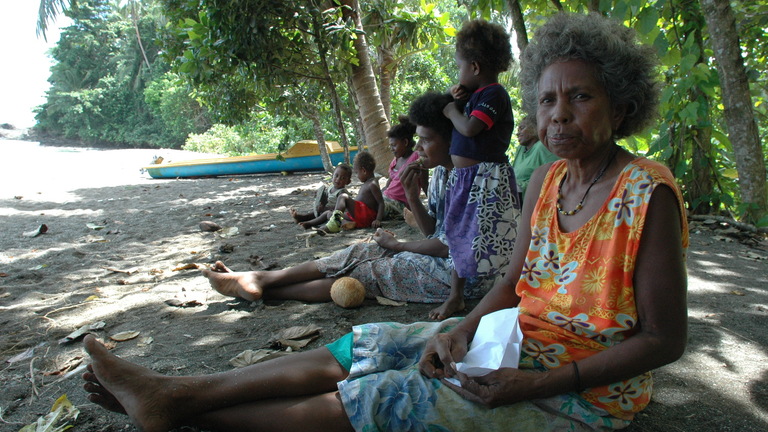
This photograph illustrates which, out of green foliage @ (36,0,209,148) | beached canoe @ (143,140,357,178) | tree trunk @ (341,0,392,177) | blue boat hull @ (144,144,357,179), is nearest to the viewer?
tree trunk @ (341,0,392,177)

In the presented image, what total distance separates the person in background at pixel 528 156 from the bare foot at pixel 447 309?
5.92 feet

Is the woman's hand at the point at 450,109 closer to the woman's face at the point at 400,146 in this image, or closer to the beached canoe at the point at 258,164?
the woman's face at the point at 400,146

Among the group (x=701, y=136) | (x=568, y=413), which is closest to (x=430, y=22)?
(x=701, y=136)

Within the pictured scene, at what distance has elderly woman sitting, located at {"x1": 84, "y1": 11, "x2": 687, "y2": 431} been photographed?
1281 mm

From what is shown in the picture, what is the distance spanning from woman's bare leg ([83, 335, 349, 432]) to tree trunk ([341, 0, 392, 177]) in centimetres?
553

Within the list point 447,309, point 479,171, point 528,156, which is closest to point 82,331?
point 447,309

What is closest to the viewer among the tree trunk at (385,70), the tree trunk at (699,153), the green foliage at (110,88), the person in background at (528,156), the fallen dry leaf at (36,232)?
the person in background at (528,156)

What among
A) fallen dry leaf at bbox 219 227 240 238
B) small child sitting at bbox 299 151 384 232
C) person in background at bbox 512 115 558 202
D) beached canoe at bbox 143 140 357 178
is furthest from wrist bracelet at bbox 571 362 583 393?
beached canoe at bbox 143 140 357 178

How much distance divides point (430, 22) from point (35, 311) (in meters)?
6.25

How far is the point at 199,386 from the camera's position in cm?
155

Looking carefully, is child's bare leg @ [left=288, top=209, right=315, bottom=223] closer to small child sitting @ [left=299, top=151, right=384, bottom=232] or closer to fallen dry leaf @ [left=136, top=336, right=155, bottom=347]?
small child sitting @ [left=299, top=151, right=384, bottom=232]

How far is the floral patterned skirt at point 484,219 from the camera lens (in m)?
2.54

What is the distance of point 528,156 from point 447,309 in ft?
7.67

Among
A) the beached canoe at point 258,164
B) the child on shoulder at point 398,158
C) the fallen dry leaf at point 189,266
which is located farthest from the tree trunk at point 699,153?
the beached canoe at point 258,164
